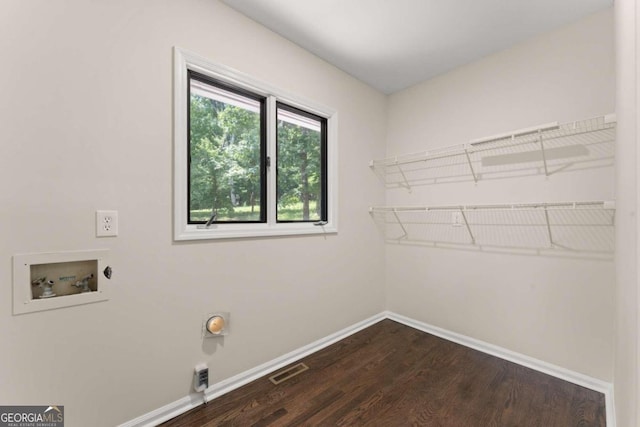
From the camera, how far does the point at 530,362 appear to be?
2.03 metres

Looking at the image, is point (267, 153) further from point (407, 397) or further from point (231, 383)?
point (407, 397)

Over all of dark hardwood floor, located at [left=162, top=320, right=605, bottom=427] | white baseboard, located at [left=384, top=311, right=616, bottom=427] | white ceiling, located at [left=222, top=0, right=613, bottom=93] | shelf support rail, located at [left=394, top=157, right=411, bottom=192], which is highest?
white ceiling, located at [left=222, top=0, right=613, bottom=93]

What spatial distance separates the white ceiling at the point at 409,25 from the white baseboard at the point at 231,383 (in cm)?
243

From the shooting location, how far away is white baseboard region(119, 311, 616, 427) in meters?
1.51

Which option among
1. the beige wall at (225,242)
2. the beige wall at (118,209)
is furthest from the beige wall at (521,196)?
the beige wall at (118,209)

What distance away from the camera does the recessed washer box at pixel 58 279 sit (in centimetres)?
114

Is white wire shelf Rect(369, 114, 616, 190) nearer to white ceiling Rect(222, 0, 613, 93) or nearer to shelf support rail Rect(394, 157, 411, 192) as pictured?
shelf support rail Rect(394, 157, 411, 192)

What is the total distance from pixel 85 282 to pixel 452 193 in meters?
2.65

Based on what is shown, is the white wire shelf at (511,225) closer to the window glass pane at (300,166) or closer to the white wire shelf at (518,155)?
the white wire shelf at (518,155)

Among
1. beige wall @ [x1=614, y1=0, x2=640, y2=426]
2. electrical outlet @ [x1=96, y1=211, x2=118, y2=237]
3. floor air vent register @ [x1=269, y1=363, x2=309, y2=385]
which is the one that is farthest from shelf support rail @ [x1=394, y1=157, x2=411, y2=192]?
electrical outlet @ [x1=96, y1=211, x2=118, y2=237]

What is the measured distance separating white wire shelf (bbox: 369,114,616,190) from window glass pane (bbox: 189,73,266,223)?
1.31m

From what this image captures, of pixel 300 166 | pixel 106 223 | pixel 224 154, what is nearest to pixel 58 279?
pixel 106 223

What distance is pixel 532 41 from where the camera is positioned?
6.74ft

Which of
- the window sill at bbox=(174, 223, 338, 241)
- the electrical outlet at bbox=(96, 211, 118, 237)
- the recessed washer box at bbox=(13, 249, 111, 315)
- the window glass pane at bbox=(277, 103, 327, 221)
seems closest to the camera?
the recessed washer box at bbox=(13, 249, 111, 315)
